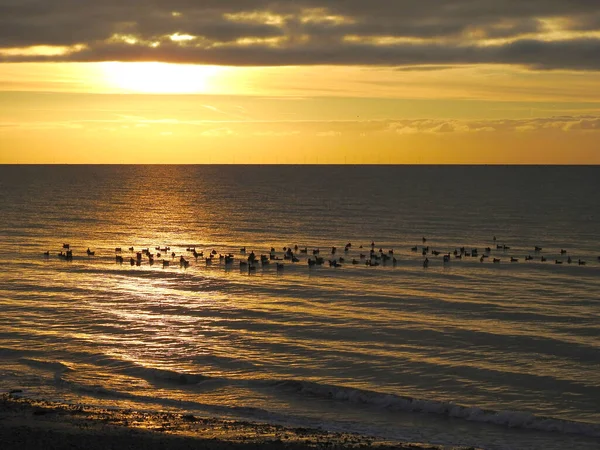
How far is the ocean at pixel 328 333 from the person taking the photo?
78.4 feet

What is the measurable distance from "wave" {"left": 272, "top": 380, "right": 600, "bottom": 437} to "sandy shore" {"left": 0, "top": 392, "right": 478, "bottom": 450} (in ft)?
11.3

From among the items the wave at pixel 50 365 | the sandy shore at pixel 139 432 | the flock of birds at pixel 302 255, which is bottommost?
the sandy shore at pixel 139 432

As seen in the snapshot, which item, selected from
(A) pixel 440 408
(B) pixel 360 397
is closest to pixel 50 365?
(B) pixel 360 397

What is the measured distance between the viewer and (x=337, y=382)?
26.3m

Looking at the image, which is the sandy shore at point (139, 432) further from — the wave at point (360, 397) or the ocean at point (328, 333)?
the wave at point (360, 397)

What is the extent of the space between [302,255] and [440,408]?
3437cm

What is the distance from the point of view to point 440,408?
939 inches

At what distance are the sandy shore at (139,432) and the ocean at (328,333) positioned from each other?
126 cm

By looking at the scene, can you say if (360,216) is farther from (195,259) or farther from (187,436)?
(187,436)

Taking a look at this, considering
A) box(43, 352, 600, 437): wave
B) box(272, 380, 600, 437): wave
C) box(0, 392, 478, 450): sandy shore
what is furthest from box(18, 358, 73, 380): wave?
box(272, 380, 600, 437): wave

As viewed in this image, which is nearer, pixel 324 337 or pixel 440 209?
pixel 324 337

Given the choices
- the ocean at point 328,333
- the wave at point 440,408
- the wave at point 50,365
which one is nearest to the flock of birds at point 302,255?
the ocean at point 328,333

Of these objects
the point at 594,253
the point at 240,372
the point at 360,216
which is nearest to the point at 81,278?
the point at 240,372

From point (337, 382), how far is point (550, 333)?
11.1m
